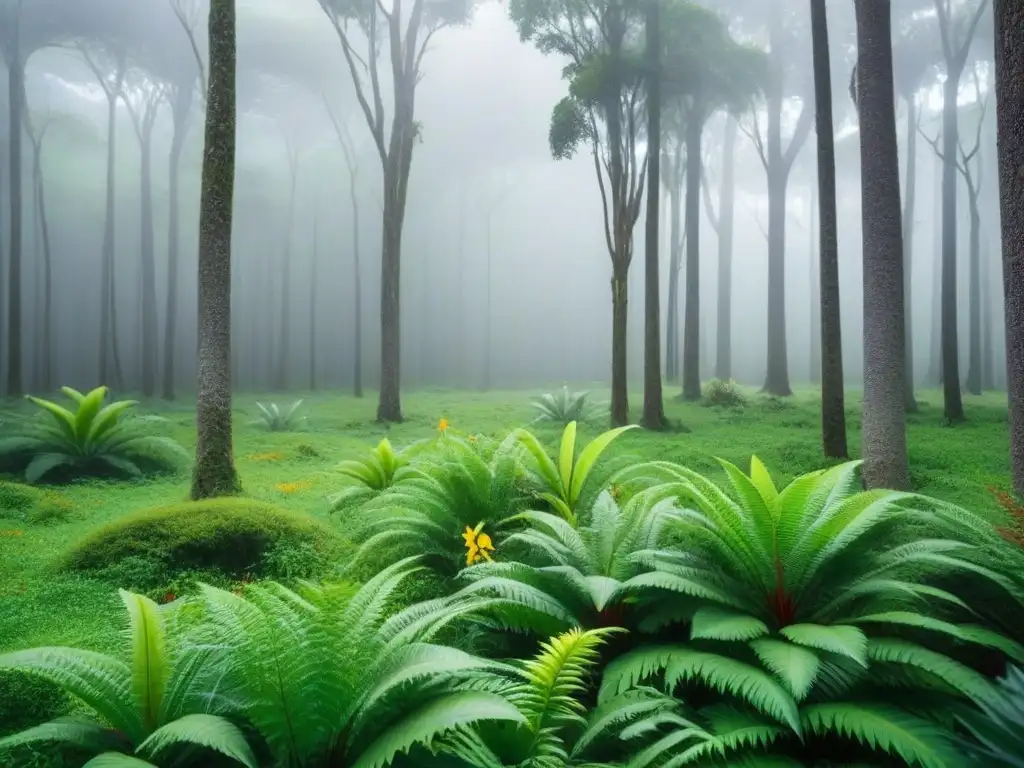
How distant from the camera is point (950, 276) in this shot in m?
9.62

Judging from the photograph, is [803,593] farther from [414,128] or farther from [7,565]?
[414,128]

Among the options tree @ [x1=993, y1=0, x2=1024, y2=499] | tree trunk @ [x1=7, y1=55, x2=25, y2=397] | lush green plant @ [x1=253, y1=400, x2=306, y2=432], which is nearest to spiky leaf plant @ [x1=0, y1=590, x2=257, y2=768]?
tree @ [x1=993, y1=0, x2=1024, y2=499]

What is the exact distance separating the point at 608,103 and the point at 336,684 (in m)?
9.51

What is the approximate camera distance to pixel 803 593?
2543 mm

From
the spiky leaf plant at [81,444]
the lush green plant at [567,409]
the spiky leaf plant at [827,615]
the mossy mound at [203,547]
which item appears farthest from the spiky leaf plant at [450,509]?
the lush green plant at [567,409]

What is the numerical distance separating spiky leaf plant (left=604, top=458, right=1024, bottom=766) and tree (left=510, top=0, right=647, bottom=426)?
5.83m

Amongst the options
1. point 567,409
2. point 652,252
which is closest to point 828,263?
point 652,252

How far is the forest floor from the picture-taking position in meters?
3.44

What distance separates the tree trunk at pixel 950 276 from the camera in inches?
332

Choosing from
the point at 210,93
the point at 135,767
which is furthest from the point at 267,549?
the point at 210,93

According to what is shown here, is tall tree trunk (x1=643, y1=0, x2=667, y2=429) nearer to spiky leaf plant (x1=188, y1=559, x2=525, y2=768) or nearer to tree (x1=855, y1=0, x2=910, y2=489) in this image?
tree (x1=855, y1=0, x2=910, y2=489)

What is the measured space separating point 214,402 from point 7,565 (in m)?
1.85

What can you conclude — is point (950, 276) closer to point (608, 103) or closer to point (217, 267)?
point (608, 103)

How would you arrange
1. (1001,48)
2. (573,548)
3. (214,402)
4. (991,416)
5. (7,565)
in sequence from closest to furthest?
(573,548) → (1001,48) → (7,565) → (214,402) → (991,416)
